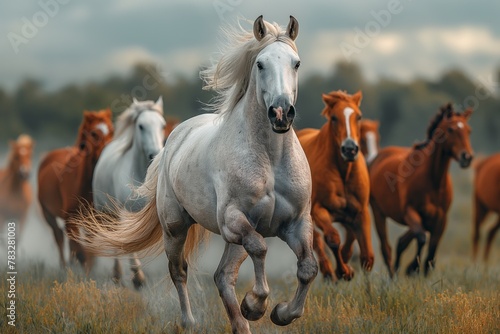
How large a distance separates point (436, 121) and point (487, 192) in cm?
454

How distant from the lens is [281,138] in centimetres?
597

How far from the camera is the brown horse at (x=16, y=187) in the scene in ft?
53.0

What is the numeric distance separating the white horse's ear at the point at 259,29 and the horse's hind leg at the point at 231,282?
4.76ft

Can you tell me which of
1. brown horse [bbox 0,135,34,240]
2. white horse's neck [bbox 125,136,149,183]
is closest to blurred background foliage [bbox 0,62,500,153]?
brown horse [bbox 0,135,34,240]

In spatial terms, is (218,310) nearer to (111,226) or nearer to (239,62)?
(111,226)

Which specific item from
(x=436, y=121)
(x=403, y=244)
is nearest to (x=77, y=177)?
(x=403, y=244)

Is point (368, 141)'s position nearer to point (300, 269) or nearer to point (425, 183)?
point (425, 183)

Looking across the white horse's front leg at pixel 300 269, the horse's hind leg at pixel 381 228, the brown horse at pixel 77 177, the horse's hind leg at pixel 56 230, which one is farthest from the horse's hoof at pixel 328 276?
the horse's hind leg at pixel 56 230

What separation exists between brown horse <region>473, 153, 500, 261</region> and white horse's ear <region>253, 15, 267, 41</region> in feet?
34.1

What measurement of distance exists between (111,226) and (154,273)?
2.50m

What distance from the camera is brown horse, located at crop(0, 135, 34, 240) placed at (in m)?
16.2

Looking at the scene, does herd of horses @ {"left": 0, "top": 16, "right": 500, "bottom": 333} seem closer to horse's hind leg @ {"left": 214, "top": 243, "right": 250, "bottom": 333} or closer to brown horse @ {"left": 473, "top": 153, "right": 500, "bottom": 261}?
horse's hind leg @ {"left": 214, "top": 243, "right": 250, "bottom": 333}

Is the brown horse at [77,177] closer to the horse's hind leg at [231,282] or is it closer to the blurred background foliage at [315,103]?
the horse's hind leg at [231,282]

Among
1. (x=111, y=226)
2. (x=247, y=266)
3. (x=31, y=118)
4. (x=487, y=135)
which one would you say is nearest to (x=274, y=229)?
(x=111, y=226)
